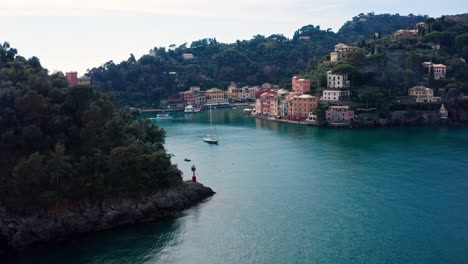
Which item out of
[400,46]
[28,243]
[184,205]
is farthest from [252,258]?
[400,46]

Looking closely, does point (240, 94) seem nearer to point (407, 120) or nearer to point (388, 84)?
point (388, 84)

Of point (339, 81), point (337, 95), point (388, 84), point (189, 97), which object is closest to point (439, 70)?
point (388, 84)

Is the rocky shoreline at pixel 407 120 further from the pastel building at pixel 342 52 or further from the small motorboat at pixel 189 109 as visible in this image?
the small motorboat at pixel 189 109

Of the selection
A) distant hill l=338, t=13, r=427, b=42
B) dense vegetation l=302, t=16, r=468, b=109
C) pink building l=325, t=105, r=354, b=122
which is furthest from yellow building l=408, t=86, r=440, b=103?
distant hill l=338, t=13, r=427, b=42

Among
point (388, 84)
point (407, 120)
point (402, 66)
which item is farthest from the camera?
point (402, 66)

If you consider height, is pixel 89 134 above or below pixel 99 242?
above

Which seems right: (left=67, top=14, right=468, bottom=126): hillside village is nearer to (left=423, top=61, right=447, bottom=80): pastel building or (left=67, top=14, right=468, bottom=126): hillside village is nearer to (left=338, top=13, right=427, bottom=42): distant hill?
(left=423, top=61, right=447, bottom=80): pastel building

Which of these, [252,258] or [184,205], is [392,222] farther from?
[184,205]
